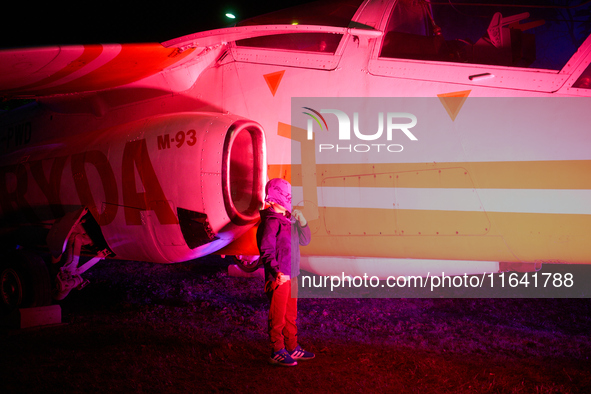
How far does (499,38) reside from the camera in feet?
13.4

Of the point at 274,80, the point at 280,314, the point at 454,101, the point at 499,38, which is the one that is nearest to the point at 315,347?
the point at 280,314

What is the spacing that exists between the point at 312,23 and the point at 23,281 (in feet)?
15.2

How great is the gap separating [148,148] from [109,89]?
168cm

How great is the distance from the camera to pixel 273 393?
10.3ft

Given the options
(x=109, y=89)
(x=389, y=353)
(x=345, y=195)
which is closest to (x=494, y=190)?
(x=345, y=195)

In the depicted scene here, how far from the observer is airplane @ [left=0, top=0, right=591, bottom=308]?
3.42 metres

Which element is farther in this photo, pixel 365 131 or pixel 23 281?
pixel 23 281

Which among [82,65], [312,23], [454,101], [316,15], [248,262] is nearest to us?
[454,101]

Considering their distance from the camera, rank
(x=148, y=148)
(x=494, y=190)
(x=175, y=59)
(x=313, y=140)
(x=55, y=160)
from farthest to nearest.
Result: 1. (x=55, y=160)
2. (x=175, y=59)
3. (x=148, y=148)
4. (x=313, y=140)
5. (x=494, y=190)

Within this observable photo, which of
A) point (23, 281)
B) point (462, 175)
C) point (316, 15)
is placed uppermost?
point (316, 15)

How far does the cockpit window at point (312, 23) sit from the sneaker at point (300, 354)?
9.07 ft

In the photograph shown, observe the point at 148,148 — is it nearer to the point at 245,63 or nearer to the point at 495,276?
the point at 245,63

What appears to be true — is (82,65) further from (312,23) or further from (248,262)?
(248,262)

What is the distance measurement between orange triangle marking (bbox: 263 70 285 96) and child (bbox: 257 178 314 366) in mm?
1239
